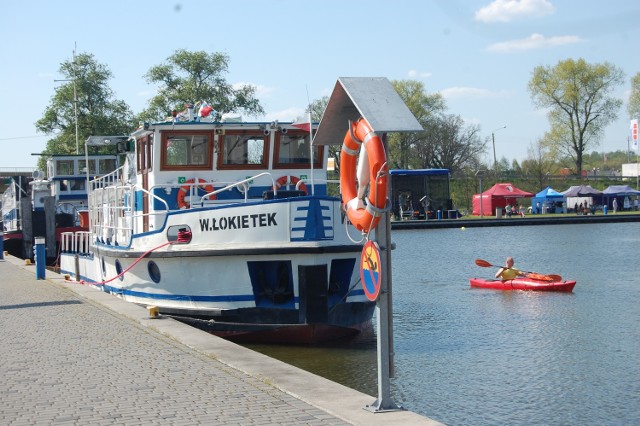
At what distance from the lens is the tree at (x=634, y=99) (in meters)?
101

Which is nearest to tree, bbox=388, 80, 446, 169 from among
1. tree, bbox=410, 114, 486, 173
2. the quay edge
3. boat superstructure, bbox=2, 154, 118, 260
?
tree, bbox=410, 114, 486, 173

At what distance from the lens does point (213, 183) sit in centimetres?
1764

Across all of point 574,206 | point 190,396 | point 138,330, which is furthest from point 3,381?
point 574,206

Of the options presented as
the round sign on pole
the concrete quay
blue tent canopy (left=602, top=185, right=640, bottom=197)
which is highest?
blue tent canopy (left=602, top=185, right=640, bottom=197)

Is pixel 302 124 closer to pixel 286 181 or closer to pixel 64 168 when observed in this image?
pixel 286 181

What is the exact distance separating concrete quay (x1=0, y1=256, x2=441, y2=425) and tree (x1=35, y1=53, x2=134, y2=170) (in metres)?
57.4

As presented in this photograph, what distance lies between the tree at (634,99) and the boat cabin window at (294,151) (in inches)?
3558

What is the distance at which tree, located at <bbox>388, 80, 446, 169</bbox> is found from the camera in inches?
4008

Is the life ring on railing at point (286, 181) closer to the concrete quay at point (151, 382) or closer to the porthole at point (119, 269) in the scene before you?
the porthole at point (119, 269)

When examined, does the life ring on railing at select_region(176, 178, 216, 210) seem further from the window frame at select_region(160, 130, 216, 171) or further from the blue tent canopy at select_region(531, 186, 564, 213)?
the blue tent canopy at select_region(531, 186, 564, 213)

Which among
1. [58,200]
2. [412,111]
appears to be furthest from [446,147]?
[58,200]

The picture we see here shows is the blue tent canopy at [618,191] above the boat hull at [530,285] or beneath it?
above

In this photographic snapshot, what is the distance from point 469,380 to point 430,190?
2484 inches

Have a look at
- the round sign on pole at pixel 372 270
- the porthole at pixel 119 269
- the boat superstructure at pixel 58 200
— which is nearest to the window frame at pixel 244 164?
the porthole at pixel 119 269
